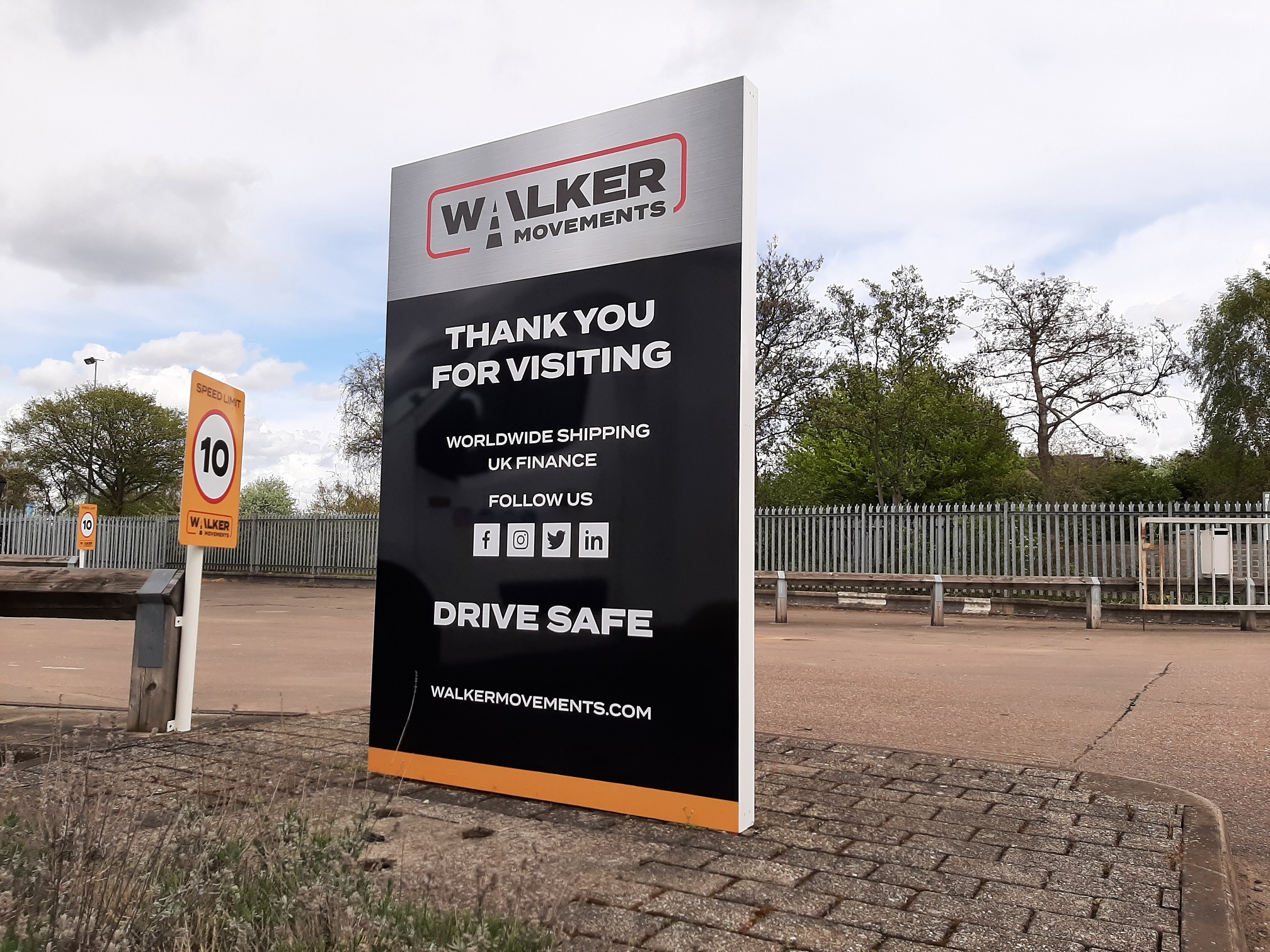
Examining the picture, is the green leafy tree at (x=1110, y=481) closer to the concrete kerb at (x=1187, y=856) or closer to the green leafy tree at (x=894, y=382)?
the green leafy tree at (x=894, y=382)

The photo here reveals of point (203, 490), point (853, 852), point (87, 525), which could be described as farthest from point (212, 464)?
point (87, 525)

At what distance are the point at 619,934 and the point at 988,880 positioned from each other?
1.27m

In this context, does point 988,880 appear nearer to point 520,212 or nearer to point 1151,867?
point 1151,867

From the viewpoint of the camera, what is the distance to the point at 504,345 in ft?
15.0

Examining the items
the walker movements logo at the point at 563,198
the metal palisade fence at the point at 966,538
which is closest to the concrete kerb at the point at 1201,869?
the walker movements logo at the point at 563,198

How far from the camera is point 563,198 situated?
14.8ft

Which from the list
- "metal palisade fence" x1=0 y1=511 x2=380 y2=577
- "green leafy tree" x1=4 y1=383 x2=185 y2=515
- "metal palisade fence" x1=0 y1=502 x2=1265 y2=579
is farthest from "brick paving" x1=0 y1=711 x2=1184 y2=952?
"green leafy tree" x1=4 y1=383 x2=185 y2=515

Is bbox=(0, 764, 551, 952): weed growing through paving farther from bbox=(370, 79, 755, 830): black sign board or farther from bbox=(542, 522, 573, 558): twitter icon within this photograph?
bbox=(542, 522, 573, 558): twitter icon

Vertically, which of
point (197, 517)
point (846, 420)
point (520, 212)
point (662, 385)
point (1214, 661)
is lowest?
point (1214, 661)

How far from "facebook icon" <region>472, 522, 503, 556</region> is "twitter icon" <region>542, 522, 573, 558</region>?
0.27 m

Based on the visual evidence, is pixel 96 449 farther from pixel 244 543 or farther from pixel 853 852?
pixel 853 852

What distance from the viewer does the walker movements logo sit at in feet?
13.8

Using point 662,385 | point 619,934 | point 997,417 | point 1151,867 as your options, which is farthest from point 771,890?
point 997,417

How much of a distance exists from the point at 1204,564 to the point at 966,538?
429 cm
